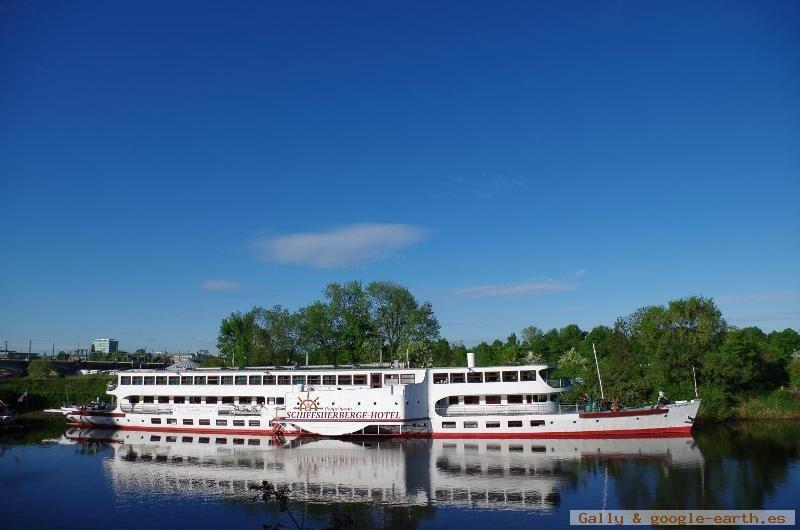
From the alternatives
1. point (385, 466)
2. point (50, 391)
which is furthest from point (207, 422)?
point (50, 391)

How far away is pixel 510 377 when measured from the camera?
49.3 metres

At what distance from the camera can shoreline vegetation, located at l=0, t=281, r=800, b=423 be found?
205ft

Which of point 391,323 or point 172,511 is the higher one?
point 391,323

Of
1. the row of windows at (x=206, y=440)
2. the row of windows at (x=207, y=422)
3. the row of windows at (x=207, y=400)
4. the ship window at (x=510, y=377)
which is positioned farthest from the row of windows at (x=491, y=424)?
the row of windows at (x=207, y=422)

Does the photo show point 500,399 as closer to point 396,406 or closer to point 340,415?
point 396,406

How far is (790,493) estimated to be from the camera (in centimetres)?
2912

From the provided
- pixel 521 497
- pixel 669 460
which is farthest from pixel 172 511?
pixel 669 460

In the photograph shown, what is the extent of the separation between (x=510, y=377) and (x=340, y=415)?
1537cm

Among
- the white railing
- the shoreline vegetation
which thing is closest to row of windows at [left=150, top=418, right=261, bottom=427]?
the white railing

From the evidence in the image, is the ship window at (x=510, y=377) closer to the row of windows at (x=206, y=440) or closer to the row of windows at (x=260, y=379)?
the row of windows at (x=260, y=379)

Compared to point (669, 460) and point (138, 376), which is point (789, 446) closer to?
point (669, 460)

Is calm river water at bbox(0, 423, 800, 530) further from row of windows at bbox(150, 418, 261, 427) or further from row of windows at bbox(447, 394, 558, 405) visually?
row of windows at bbox(150, 418, 261, 427)

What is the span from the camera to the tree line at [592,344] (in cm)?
6341

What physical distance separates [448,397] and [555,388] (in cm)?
947
